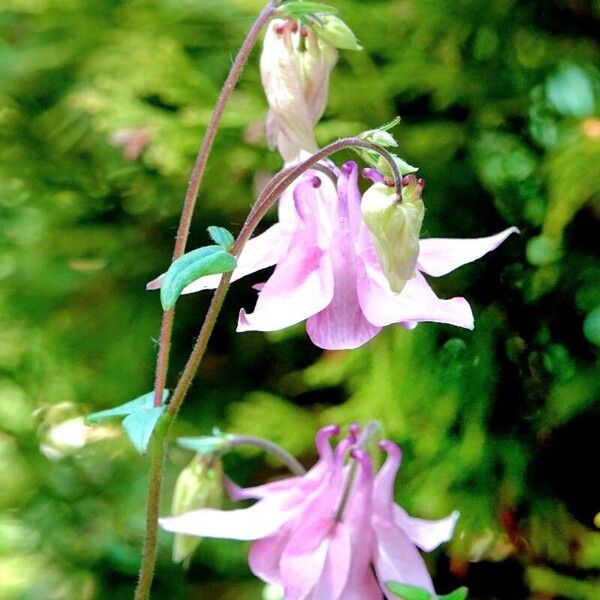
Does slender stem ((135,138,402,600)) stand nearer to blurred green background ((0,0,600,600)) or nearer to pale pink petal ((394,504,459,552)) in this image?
pale pink petal ((394,504,459,552))

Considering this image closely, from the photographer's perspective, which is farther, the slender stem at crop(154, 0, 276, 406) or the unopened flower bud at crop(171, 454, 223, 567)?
the unopened flower bud at crop(171, 454, 223, 567)

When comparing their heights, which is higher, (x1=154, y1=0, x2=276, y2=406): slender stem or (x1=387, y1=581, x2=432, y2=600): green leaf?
(x1=154, y1=0, x2=276, y2=406): slender stem

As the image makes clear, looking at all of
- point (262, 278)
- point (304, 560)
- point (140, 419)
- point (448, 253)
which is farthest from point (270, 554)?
point (262, 278)

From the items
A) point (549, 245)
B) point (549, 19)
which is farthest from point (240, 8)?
point (549, 245)

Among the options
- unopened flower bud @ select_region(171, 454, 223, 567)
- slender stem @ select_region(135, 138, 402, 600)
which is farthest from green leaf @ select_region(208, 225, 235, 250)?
unopened flower bud @ select_region(171, 454, 223, 567)

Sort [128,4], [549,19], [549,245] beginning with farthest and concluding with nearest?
[128,4]
[549,19]
[549,245]

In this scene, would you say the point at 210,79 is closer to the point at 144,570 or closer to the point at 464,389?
the point at 464,389

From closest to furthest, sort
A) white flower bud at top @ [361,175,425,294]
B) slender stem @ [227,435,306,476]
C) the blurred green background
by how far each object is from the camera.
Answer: white flower bud at top @ [361,175,425,294]
slender stem @ [227,435,306,476]
the blurred green background

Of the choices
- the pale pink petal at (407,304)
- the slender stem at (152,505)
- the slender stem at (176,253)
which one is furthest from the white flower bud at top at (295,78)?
the slender stem at (152,505)
